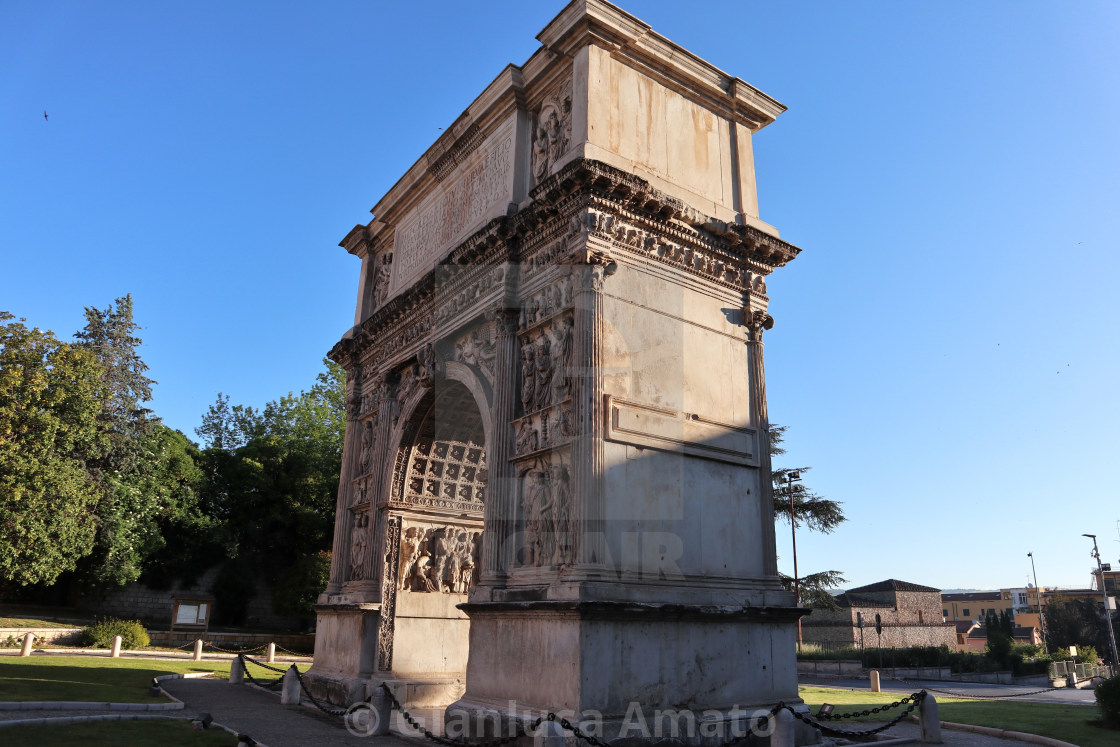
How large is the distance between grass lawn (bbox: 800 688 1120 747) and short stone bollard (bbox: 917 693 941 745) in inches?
70.8

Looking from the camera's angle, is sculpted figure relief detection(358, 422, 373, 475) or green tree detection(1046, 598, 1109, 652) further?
green tree detection(1046, 598, 1109, 652)

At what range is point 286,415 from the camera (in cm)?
3800

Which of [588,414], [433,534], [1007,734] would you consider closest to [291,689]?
[433,534]

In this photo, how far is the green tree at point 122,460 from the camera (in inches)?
1158

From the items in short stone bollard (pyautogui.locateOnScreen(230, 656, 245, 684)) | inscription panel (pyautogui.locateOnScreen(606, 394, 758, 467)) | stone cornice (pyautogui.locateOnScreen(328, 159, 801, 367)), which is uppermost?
stone cornice (pyautogui.locateOnScreen(328, 159, 801, 367))

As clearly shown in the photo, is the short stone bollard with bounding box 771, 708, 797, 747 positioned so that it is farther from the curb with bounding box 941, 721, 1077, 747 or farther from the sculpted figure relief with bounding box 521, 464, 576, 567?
the curb with bounding box 941, 721, 1077, 747

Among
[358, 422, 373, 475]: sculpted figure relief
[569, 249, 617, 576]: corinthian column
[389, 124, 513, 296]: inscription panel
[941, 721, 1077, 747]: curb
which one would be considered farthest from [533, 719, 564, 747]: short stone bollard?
[358, 422, 373, 475]: sculpted figure relief

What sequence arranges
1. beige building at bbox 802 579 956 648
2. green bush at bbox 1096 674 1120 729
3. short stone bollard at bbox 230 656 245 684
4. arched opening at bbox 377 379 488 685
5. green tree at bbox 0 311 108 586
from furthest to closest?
beige building at bbox 802 579 956 648 < green tree at bbox 0 311 108 586 < short stone bollard at bbox 230 656 245 684 < arched opening at bbox 377 379 488 685 < green bush at bbox 1096 674 1120 729

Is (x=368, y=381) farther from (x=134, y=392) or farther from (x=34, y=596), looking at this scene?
(x=34, y=596)

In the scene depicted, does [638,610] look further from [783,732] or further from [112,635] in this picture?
[112,635]

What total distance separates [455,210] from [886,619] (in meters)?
40.4

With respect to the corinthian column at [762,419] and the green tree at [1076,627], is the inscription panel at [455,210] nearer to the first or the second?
the corinthian column at [762,419]

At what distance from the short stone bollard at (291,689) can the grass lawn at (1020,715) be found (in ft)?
31.6

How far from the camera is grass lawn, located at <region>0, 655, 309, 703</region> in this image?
13.0m
